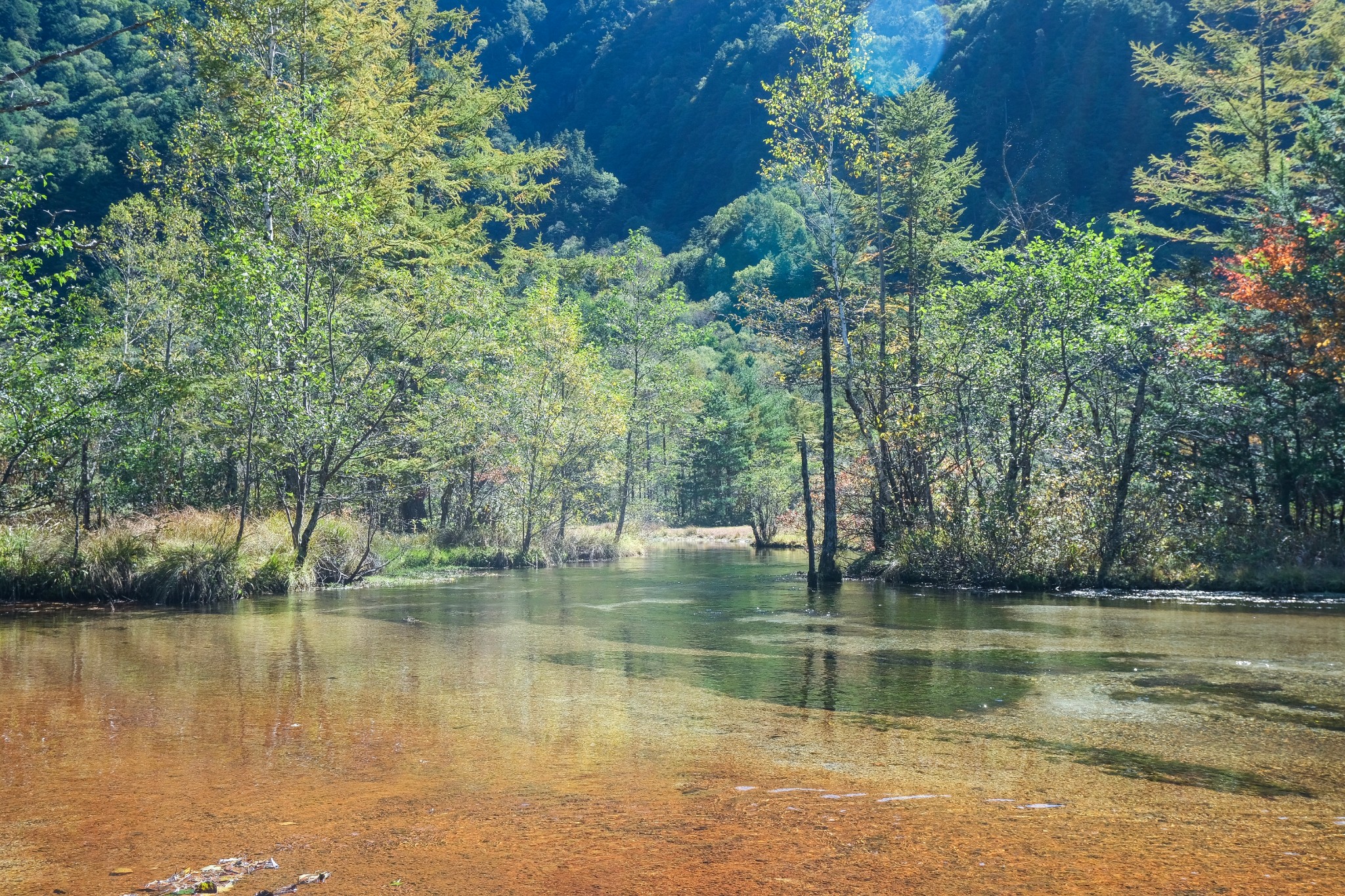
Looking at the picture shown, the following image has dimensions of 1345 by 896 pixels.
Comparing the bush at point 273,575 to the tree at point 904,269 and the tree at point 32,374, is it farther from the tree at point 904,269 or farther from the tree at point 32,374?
the tree at point 904,269

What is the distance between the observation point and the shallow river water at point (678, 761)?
11.6ft

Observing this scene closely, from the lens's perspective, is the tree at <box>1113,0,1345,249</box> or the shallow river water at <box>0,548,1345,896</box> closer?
the shallow river water at <box>0,548,1345,896</box>

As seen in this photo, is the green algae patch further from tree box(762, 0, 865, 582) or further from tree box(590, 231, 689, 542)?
tree box(590, 231, 689, 542)

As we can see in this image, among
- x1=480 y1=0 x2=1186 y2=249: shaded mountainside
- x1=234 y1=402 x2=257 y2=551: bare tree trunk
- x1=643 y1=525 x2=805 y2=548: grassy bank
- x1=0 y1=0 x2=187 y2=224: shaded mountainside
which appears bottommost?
x1=643 y1=525 x2=805 y2=548: grassy bank

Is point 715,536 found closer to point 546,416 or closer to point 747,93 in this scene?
point 546,416

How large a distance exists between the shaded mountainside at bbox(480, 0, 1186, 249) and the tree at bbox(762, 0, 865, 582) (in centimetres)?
1798

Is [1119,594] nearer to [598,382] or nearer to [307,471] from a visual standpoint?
[307,471]

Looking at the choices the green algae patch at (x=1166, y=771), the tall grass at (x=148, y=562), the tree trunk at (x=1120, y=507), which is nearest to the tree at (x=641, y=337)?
the tall grass at (x=148, y=562)

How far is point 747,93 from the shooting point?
115 meters

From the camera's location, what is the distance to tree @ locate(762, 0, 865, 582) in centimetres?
2112

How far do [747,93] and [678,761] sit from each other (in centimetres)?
12158

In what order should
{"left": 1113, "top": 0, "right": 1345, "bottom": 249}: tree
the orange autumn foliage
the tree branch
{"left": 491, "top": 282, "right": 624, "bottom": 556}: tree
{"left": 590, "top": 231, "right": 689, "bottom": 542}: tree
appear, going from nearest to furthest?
the tree branch
the orange autumn foliage
{"left": 1113, "top": 0, "right": 1345, "bottom": 249}: tree
{"left": 491, "top": 282, "right": 624, "bottom": 556}: tree
{"left": 590, "top": 231, "right": 689, "bottom": 542}: tree

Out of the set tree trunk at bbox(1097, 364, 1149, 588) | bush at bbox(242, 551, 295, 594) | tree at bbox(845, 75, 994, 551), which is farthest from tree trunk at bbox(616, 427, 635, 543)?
tree trunk at bbox(1097, 364, 1149, 588)

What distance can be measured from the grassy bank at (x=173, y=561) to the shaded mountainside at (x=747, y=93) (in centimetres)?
3219
